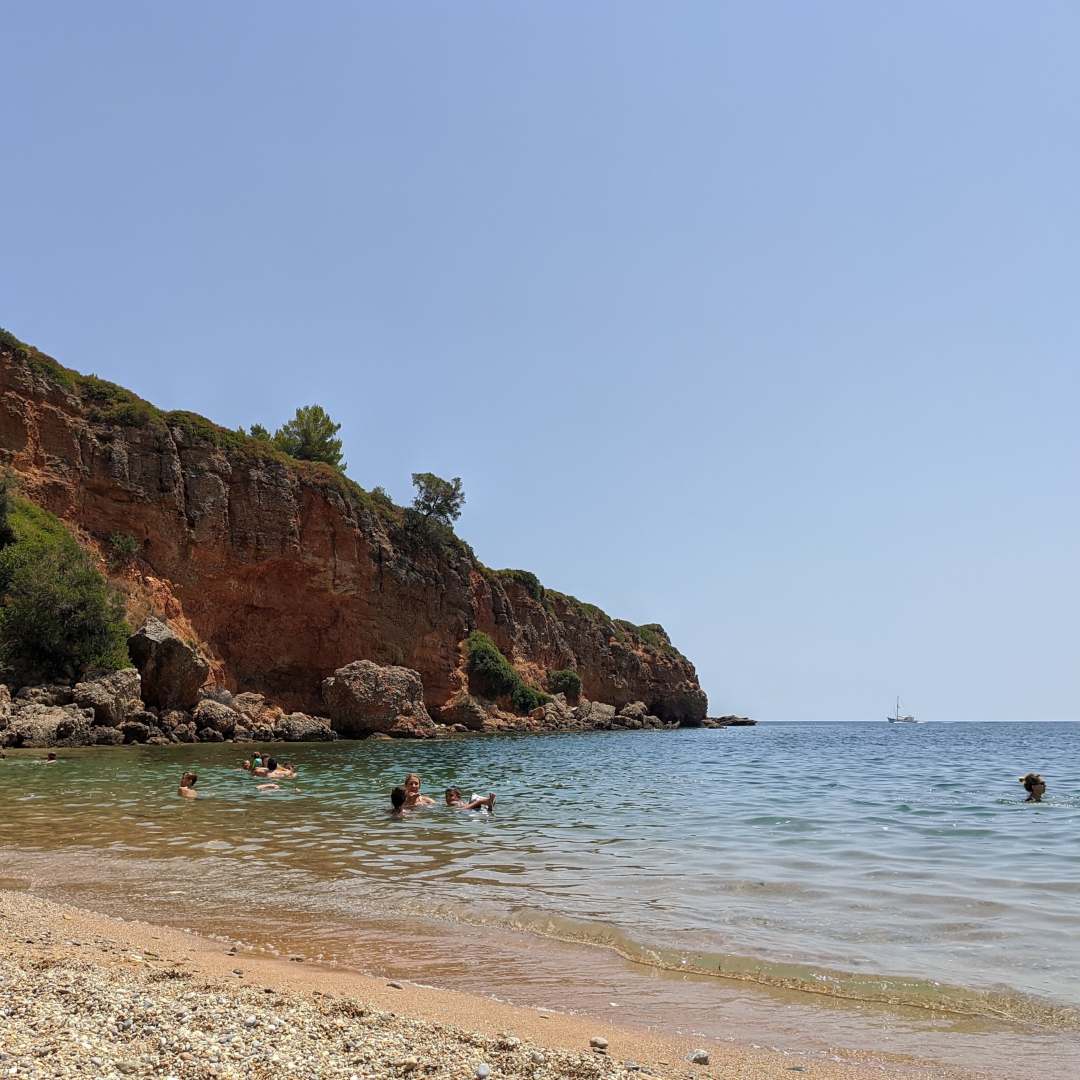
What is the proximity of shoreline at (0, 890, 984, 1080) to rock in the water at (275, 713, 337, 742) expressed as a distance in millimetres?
37195

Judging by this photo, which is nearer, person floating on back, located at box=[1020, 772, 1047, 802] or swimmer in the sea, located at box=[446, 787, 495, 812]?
swimmer in the sea, located at box=[446, 787, 495, 812]

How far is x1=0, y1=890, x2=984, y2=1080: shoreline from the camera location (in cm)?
412

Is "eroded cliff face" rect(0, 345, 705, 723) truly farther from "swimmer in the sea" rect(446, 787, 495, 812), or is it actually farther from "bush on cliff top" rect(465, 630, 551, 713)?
"swimmer in the sea" rect(446, 787, 495, 812)

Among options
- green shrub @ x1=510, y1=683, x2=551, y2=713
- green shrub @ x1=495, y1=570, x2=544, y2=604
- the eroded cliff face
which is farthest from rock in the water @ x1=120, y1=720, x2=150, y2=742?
green shrub @ x1=495, y1=570, x2=544, y2=604

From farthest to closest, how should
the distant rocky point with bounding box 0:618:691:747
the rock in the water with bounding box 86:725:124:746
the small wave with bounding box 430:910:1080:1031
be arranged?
the rock in the water with bounding box 86:725:124:746 → the distant rocky point with bounding box 0:618:691:747 → the small wave with bounding box 430:910:1080:1031

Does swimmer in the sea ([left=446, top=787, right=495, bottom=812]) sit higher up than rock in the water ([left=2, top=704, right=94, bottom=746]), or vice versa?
swimmer in the sea ([left=446, top=787, right=495, bottom=812])

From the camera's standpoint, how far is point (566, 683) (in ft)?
244

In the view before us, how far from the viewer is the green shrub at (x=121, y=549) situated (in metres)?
44.1

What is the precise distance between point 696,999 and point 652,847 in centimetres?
640

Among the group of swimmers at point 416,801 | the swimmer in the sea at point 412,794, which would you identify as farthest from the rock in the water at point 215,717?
the swimmer in the sea at point 412,794

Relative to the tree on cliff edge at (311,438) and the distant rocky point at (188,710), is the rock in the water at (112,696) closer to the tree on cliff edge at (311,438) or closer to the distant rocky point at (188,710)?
the distant rocky point at (188,710)

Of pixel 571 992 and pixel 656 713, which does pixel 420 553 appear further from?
pixel 571 992

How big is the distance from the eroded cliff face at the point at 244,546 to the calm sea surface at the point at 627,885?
91.7ft

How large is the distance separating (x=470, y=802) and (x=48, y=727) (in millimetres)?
19802
